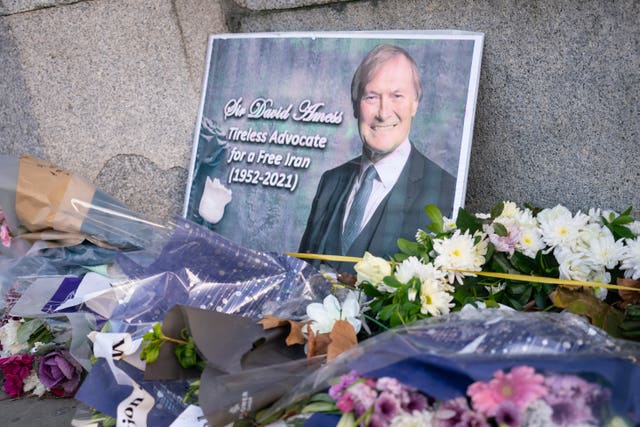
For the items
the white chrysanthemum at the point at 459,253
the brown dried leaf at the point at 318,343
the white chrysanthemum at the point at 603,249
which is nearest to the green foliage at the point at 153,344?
the brown dried leaf at the point at 318,343

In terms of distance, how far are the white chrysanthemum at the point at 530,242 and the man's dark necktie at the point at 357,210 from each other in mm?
831

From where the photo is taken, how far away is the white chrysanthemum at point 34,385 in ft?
8.86

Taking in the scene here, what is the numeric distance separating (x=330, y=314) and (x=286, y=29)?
1819 millimetres

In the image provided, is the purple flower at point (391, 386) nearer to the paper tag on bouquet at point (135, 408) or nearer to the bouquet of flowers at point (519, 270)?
the bouquet of flowers at point (519, 270)

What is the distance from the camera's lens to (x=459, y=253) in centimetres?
194

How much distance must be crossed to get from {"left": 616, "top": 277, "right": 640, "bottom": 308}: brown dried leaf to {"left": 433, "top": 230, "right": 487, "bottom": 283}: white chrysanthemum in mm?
358

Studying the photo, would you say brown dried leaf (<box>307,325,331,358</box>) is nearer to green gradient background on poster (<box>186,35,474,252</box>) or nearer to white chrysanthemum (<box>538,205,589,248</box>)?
white chrysanthemum (<box>538,205,589,248</box>)

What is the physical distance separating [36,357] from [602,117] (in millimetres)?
2233

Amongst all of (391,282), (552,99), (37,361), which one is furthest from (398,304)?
(37,361)

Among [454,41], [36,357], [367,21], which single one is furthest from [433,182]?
[36,357]

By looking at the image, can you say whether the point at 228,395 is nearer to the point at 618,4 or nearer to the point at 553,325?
the point at 553,325

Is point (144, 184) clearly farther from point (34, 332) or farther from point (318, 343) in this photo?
point (318, 343)

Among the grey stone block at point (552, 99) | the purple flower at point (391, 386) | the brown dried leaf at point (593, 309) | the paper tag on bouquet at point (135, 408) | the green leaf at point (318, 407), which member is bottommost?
the paper tag on bouquet at point (135, 408)

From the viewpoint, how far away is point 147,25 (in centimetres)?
345
